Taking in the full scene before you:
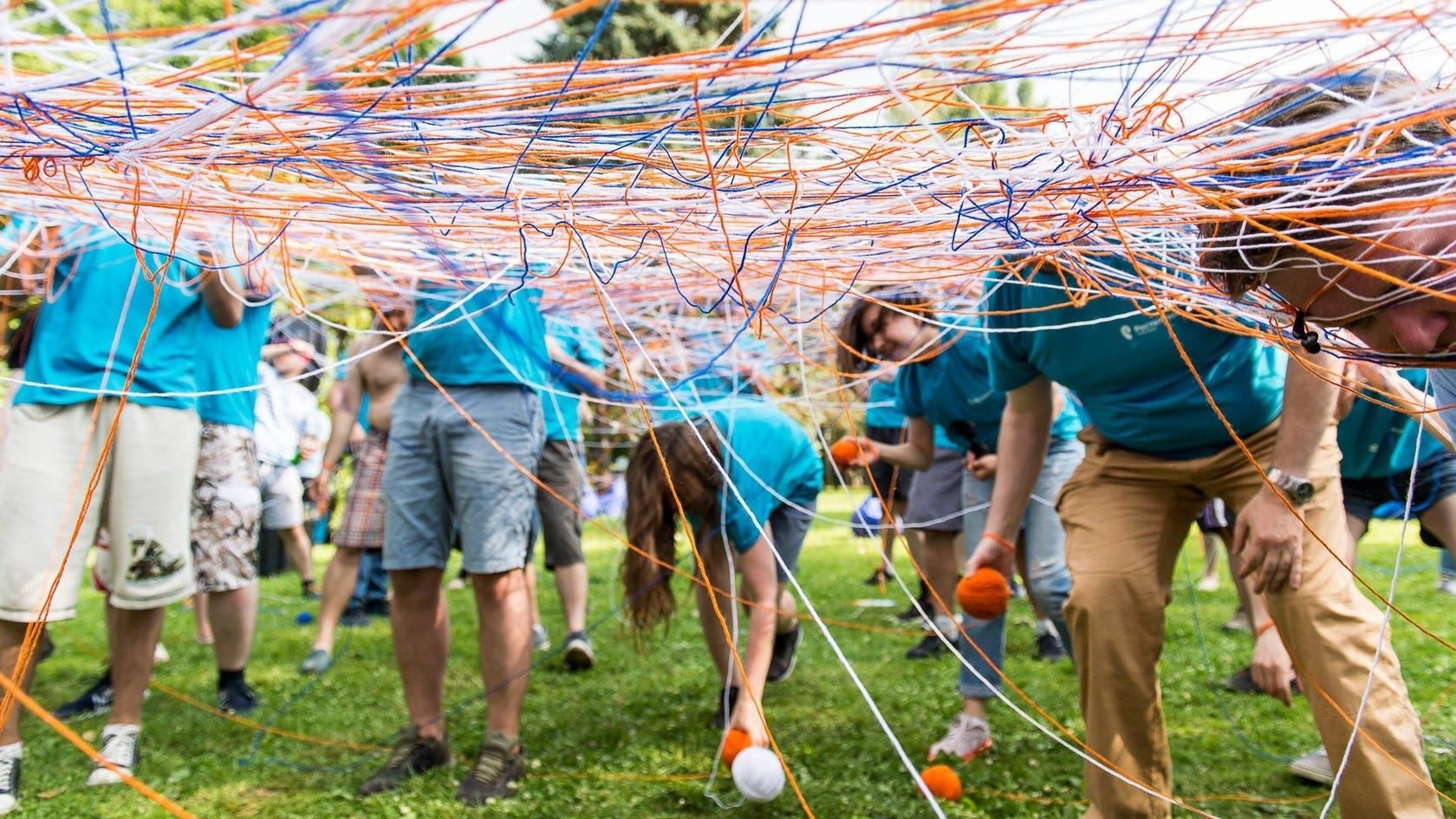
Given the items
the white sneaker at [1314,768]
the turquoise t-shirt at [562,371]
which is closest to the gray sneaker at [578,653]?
the turquoise t-shirt at [562,371]

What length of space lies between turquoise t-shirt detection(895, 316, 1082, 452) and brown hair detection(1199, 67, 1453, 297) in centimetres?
162

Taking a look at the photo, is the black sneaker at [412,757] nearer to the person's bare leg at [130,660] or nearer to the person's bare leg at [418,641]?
the person's bare leg at [418,641]

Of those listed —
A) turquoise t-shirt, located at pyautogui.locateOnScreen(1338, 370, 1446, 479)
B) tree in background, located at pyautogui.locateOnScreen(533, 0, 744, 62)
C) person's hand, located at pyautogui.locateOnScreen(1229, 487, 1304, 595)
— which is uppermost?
tree in background, located at pyautogui.locateOnScreen(533, 0, 744, 62)

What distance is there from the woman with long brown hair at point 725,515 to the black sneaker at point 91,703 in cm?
198

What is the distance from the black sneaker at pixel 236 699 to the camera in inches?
146

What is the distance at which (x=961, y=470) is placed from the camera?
4137 mm

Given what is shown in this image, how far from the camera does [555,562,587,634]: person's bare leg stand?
174 inches

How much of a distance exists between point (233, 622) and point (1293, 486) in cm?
310

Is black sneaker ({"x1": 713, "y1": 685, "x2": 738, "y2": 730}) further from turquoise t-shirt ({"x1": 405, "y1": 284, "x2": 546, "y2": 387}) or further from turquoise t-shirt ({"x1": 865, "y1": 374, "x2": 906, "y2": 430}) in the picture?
turquoise t-shirt ({"x1": 865, "y1": 374, "x2": 906, "y2": 430})

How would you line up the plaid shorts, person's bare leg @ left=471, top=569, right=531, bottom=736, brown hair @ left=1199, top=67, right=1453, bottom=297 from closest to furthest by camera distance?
brown hair @ left=1199, top=67, right=1453, bottom=297, person's bare leg @ left=471, top=569, right=531, bottom=736, the plaid shorts

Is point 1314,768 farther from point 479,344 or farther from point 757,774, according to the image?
point 479,344

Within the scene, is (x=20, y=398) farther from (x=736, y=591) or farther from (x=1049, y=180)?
(x=1049, y=180)

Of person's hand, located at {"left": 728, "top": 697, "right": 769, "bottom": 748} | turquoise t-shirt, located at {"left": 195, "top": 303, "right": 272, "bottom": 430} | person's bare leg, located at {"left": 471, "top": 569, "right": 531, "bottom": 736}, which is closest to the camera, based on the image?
person's hand, located at {"left": 728, "top": 697, "right": 769, "bottom": 748}

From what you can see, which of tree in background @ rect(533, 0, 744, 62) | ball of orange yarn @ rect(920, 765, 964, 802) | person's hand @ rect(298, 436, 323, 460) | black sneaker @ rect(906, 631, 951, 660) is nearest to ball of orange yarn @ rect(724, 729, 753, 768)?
ball of orange yarn @ rect(920, 765, 964, 802)
